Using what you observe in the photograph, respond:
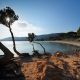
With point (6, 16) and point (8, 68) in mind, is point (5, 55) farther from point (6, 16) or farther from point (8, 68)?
point (6, 16)

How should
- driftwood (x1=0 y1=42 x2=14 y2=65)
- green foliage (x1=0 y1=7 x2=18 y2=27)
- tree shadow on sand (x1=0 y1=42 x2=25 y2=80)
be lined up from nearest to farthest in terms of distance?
tree shadow on sand (x1=0 y1=42 x2=25 y2=80) → driftwood (x1=0 y1=42 x2=14 y2=65) → green foliage (x1=0 y1=7 x2=18 y2=27)

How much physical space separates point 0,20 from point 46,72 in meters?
31.5

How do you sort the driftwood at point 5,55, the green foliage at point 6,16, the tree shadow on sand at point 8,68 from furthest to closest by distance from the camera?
the green foliage at point 6,16 < the driftwood at point 5,55 < the tree shadow on sand at point 8,68

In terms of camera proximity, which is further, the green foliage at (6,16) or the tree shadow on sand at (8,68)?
the green foliage at (6,16)

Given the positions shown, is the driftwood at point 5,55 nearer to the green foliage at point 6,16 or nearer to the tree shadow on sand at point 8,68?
the tree shadow on sand at point 8,68

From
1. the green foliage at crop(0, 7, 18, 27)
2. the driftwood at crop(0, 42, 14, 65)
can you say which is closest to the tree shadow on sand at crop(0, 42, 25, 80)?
the driftwood at crop(0, 42, 14, 65)

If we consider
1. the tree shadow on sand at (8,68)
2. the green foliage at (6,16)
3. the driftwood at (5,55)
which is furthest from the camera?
the green foliage at (6,16)

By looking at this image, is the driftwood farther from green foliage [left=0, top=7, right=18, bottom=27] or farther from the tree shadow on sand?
green foliage [left=0, top=7, right=18, bottom=27]

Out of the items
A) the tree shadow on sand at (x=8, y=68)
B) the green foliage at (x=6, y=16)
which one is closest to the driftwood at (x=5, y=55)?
the tree shadow on sand at (x=8, y=68)

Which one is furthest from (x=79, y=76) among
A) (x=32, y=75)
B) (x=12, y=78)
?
(x=12, y=78)

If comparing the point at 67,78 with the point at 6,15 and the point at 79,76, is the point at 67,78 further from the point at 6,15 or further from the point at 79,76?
the point at 6,15

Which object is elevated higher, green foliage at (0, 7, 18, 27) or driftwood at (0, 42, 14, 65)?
green foliage at (0, 7, 18, 27)

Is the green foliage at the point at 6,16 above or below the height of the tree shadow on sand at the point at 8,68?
above

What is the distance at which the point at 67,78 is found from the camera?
14078 mm
